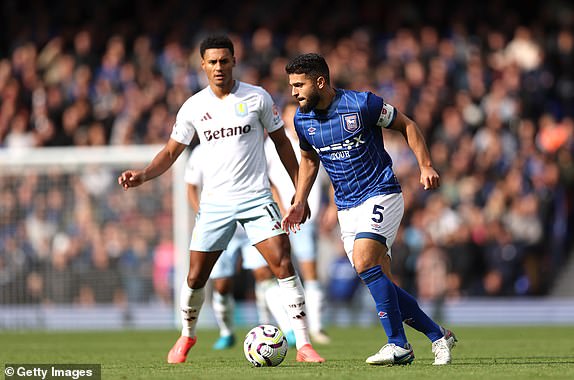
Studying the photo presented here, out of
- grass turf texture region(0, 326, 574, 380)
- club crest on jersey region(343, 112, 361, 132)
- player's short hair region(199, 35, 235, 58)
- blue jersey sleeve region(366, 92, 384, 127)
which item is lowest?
grass turf texture region(0, 326, 574, 380)

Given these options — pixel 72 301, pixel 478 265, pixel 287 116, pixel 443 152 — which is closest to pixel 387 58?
pixel 443 152

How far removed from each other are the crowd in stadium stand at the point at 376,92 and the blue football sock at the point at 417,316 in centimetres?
945

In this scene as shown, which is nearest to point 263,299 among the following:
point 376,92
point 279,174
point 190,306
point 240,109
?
point 279,174

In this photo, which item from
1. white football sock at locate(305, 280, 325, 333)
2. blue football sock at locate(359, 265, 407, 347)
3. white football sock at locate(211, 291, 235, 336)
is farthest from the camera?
white football sock at locate(305, 280, 325, 333)

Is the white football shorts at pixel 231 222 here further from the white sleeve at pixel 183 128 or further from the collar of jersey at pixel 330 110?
the collar of jersey at pixel 330 110

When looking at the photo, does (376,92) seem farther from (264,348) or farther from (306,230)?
(264,348)

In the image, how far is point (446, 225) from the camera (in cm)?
1891

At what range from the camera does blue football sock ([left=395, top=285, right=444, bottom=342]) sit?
8.88m

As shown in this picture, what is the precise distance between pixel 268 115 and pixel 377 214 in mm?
1486

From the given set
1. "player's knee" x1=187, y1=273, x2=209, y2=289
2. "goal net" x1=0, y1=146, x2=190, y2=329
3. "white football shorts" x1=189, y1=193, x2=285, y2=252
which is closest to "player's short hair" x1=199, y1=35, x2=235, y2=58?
"white football shorts" x1=189, y1=193, x2=285, y2=252

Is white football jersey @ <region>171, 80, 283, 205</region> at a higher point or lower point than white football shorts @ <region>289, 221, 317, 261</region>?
higher

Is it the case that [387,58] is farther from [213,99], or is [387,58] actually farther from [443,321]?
[213,99]

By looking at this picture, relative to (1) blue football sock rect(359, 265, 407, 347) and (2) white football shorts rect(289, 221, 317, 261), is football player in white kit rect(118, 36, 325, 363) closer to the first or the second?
(1) blue football sock rect(359, 265, 407, 347)

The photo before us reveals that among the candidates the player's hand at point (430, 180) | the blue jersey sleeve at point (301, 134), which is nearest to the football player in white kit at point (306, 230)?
the blue jersey sleeve at point (301, 134)
